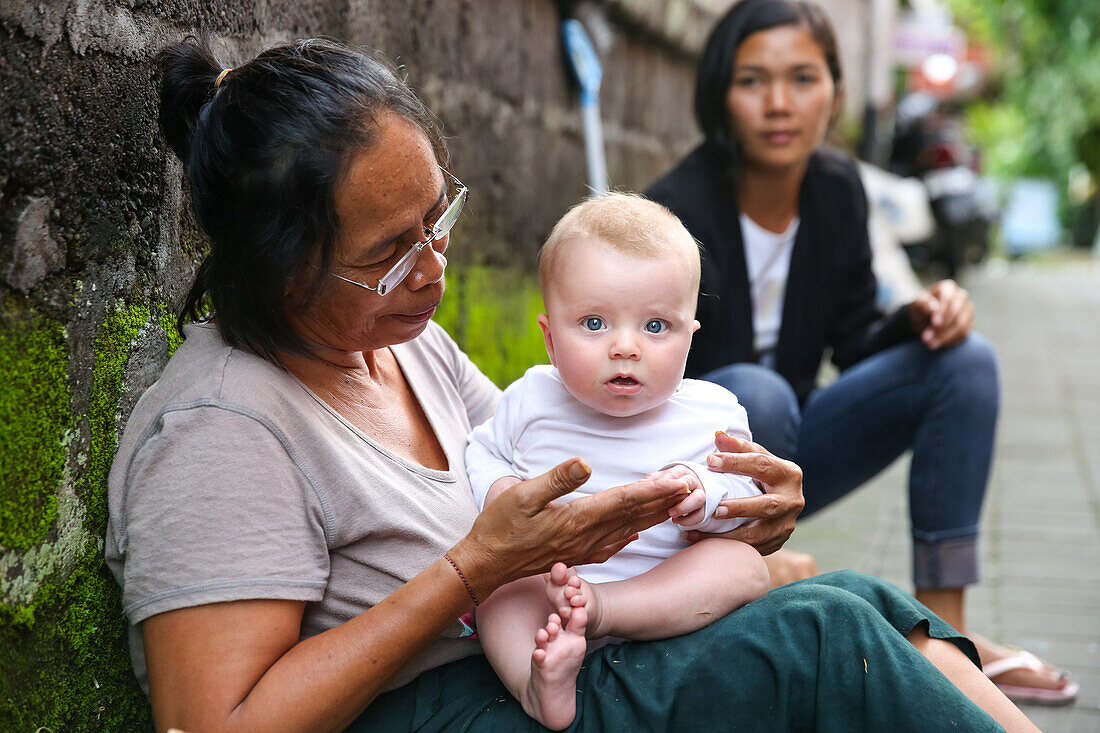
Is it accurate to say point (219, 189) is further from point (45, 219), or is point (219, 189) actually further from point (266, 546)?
point (266, 546)

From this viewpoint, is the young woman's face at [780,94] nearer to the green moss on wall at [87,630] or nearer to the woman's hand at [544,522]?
the woman's hand at [544,522]

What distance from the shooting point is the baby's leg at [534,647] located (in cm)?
150

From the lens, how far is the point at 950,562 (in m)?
2.72

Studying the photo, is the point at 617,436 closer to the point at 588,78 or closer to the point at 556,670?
the point at 556,670

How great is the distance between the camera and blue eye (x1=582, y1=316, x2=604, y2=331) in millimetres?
1749

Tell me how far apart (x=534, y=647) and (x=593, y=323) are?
1.70 ft

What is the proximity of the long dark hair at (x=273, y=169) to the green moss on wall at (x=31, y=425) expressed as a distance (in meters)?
0.24

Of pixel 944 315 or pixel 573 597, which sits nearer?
pixel 573 597

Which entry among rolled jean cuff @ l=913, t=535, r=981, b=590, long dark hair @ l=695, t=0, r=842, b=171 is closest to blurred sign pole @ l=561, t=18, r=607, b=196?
long dark hair @ l=695, t=0, r=842, b=171

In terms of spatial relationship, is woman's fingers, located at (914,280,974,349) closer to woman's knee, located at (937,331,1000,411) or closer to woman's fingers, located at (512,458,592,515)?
woman's knee, located at (937,331,1000,411)

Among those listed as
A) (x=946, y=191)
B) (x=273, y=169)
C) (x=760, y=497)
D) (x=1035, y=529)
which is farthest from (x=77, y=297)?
(x=946, y=191)

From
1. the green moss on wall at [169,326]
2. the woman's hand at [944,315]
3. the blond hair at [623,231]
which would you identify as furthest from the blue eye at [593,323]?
the woman's hand at [944,315]

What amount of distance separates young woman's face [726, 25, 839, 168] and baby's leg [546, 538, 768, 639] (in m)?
1.66

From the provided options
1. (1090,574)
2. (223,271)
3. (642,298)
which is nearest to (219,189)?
(223,271)
